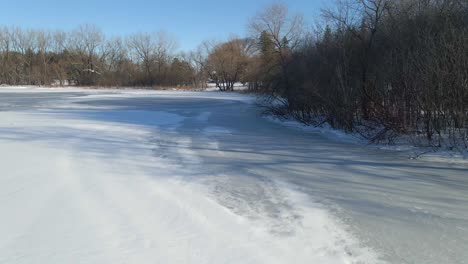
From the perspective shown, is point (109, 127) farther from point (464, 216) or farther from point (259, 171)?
point (464, 216)

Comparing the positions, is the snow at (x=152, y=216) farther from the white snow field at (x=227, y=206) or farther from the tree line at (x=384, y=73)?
the tree line at (x=384, y=73)

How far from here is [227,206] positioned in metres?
4.96

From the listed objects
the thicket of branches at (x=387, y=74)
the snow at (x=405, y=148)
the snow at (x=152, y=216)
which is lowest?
the snow at (x=152, y=216)

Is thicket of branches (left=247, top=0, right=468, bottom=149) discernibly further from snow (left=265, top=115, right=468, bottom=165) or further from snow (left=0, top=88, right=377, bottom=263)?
snow (left=0, top=88, right=377, bottom=263)

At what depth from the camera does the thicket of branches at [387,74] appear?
9242 mm

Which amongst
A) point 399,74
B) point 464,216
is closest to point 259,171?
point 464,216

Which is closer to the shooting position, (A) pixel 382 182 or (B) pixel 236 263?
(B) pixel 236 263

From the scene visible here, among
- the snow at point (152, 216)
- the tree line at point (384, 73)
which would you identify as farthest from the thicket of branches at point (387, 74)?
the snow at point (152, 216)

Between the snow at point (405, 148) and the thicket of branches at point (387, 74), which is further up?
the thicket of branches at point (387, 74)

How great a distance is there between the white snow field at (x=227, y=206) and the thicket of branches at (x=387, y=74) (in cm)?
223

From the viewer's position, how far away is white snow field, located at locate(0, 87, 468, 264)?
3607 mm

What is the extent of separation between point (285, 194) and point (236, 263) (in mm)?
2363

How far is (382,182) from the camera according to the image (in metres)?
6.22

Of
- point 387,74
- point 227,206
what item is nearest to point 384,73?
point 387,74
